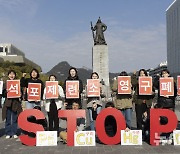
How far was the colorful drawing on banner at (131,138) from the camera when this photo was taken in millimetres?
6902

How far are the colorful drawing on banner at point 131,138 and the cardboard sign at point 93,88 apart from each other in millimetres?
1255

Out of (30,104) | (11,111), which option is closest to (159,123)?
(30,104)

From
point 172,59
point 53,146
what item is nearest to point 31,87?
point 53,146

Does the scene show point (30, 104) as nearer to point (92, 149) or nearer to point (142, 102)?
point (92, 149)

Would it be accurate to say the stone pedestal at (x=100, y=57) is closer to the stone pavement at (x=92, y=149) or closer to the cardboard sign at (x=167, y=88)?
the cardboard sign at (x=167, y=88)

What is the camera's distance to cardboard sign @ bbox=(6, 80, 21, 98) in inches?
303

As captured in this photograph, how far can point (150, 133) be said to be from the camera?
6.92m

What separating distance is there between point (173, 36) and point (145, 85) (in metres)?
99.3

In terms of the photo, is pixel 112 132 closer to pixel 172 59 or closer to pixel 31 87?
pixel 31 87

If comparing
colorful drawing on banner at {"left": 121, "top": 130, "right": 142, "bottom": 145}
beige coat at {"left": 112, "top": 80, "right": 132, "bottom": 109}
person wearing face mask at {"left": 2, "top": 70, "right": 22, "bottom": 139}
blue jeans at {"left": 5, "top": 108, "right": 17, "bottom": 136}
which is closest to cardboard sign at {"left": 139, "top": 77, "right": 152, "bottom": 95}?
beige coat at {"left": 112, "top": 80, "right": 132, "bottom": 109}

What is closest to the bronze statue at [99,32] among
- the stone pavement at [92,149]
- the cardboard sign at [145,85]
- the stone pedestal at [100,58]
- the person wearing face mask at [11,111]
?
the stone pedestal at [100,58]

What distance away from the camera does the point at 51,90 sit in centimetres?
746

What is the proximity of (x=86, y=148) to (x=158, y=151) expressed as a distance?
5.54ft

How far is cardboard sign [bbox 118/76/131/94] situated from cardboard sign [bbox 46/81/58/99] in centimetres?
170
